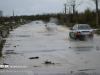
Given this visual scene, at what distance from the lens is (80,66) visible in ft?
49.5

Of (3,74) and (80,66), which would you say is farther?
(80,66)

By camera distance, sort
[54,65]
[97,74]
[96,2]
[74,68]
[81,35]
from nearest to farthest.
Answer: [97,74], [74,68], [54,65], [81,35], [96,2]

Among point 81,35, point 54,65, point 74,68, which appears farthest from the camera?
point 81,35

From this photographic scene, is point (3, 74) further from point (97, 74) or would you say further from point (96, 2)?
point (96, 2)

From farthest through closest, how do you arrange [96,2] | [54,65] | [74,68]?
[96,2] < [54,65] < [74,68]

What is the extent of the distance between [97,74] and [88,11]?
65307 mm

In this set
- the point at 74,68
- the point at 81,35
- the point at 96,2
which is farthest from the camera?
the point at 96,2

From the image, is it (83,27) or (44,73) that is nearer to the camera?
(44,73)

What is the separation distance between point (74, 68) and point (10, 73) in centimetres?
266

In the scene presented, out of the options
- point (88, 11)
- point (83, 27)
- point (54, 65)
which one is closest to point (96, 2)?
point (88, 11)

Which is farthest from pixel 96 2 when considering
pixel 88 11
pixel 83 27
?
pixel 83 27

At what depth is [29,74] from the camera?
41.9 ft

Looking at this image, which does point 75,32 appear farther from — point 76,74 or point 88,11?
point 88,11

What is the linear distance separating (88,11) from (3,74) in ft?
213
